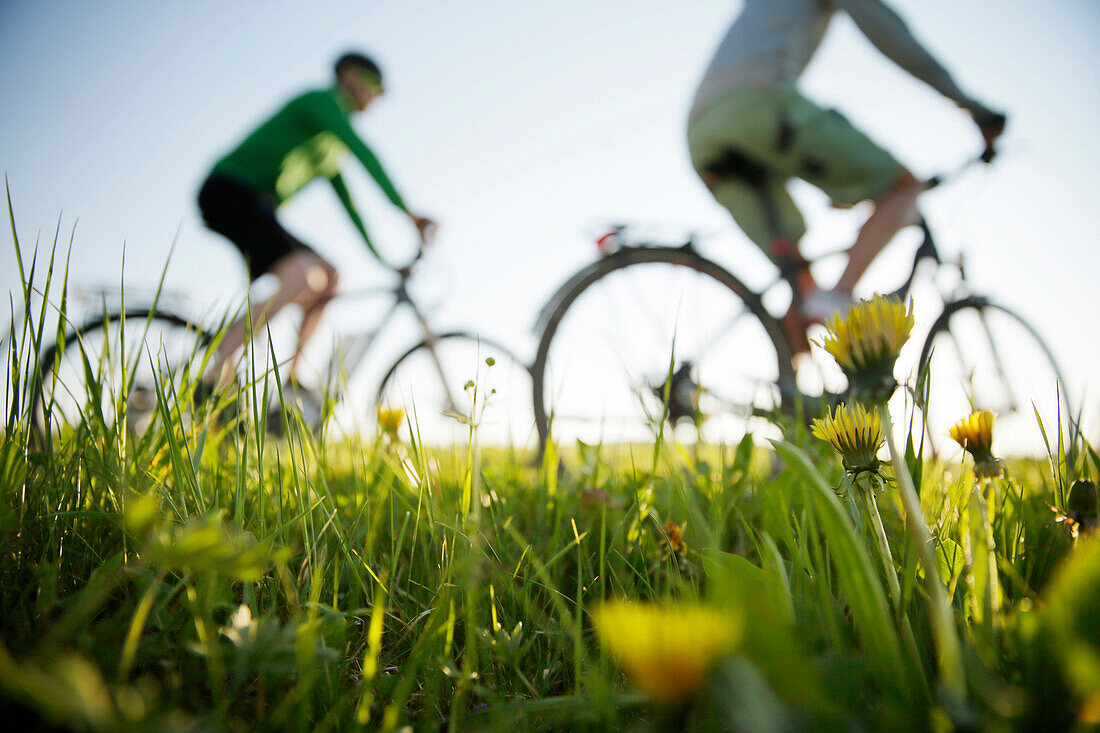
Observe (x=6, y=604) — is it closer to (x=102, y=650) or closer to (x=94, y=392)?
(x=102, y=650)

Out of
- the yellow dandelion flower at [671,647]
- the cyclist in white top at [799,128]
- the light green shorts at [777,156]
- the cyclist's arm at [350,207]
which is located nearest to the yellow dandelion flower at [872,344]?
the yellow dandelion flower at [671,647]

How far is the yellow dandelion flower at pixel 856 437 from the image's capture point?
486 millimetres

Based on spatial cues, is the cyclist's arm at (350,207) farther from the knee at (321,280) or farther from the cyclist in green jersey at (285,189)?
the knee at (321,280)

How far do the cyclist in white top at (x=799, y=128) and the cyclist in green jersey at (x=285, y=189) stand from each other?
1773 millimetres

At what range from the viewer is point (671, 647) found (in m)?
0.24

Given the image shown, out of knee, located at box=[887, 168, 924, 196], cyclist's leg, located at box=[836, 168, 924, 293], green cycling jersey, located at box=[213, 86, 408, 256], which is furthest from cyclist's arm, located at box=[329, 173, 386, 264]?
knee, located at box=[887, 168, 924, 196]

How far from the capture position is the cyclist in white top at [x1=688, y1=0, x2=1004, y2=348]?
81.7 inches

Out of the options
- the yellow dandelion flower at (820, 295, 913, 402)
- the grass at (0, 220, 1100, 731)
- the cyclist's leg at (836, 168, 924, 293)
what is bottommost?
the grass at (0, 220, 1100, 731)

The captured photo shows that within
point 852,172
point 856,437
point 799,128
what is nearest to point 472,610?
point 856,437

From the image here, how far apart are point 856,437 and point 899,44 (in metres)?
2.45

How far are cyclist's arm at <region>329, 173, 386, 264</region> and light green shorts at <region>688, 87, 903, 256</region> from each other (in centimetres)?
199

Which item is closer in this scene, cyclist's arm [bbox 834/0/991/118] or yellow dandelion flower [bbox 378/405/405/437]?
yellow dandelion flower [bbox 378/405/405/437]

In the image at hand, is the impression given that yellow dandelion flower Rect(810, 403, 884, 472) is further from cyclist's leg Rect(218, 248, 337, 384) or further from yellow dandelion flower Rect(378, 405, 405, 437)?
cyclist's leg Rect(218, 248, 337, 384)

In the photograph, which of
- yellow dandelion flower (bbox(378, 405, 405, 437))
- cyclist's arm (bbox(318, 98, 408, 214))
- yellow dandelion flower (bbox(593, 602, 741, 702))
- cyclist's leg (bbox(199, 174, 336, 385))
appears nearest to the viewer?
yellow dandelion flower (bbox(593, 602, 741, 702))
